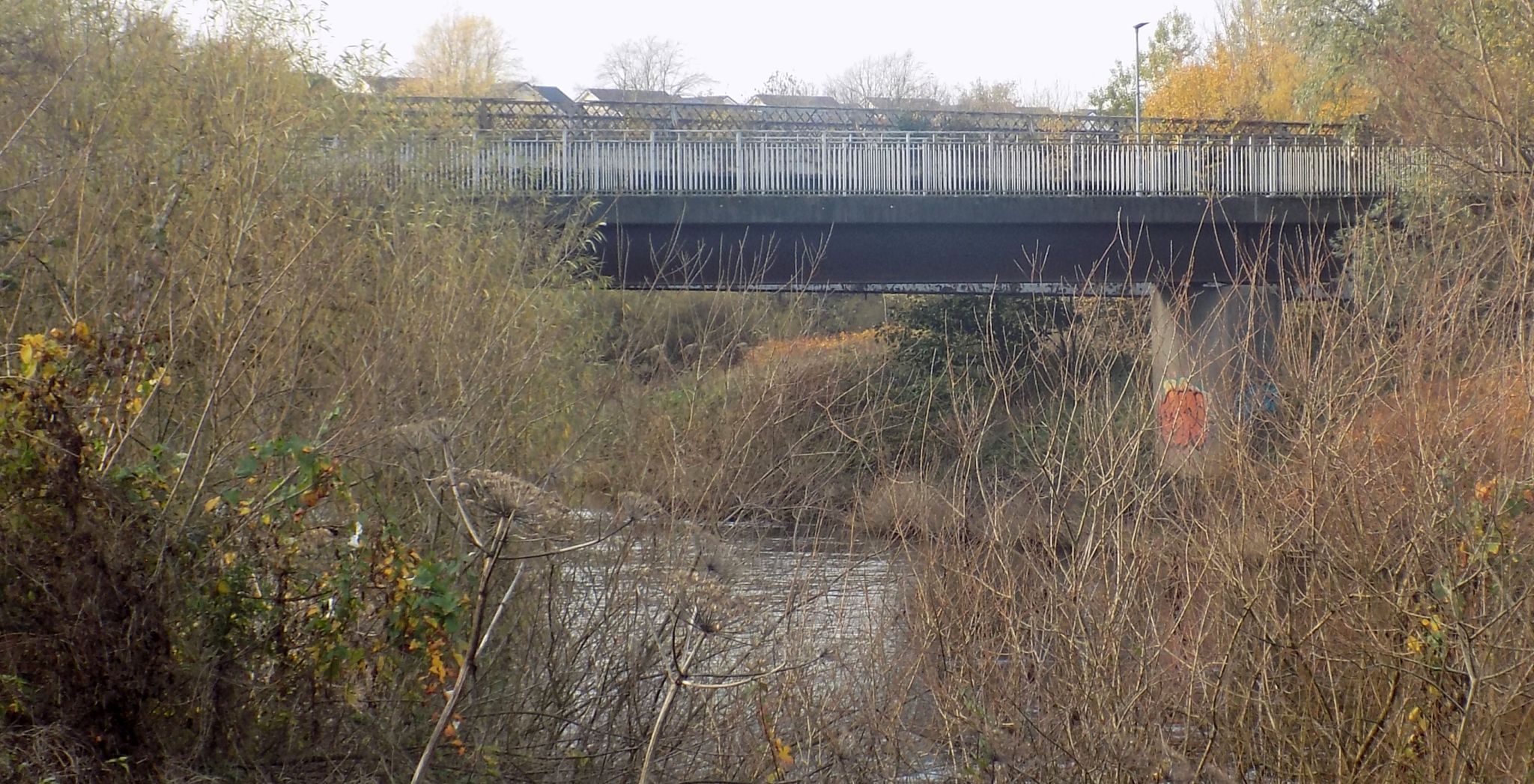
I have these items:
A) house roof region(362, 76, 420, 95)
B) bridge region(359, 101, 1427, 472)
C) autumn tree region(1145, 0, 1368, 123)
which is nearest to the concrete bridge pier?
house roof region(362, 76, 420, 95)

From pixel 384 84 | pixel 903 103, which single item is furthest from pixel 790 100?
pixel 384 84

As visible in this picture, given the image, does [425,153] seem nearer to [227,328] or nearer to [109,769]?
[227,328]

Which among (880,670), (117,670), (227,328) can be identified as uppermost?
(227,328)

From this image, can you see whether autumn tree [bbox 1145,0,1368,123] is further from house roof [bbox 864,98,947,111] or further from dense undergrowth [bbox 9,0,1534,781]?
dense undergrowth [bbox 9,0,1534,781]

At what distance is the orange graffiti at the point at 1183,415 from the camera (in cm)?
647

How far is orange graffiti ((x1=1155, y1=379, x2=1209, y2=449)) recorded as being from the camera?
21.2ft

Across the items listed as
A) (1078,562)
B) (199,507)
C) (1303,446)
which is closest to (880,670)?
(1078,562)

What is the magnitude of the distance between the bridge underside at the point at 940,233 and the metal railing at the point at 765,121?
1589mm

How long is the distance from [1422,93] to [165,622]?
42.8ft

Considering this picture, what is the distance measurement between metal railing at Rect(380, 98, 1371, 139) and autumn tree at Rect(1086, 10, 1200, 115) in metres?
12.6

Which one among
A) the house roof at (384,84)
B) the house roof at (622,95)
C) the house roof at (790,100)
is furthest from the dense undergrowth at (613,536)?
the house roof at (622,95)

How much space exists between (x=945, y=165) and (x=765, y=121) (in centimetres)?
1168

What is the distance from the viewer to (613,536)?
22.6ft

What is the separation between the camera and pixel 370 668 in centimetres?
596
